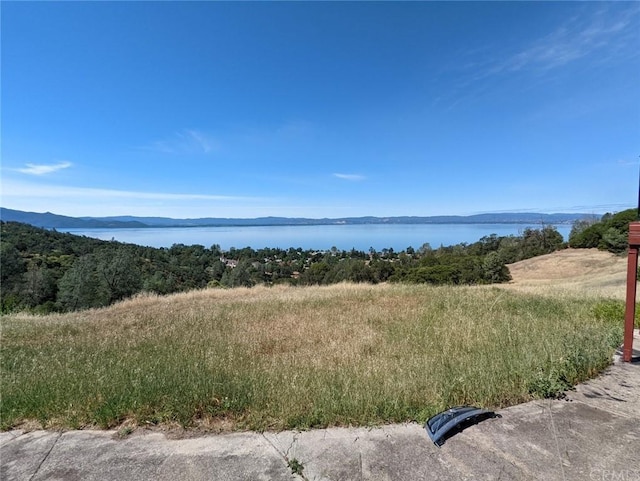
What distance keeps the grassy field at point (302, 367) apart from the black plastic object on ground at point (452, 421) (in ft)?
0.42

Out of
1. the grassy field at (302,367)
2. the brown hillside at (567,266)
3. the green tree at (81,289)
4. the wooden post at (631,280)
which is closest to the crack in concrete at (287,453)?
the grassy field at (302,367)

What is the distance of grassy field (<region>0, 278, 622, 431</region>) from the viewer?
283 cm

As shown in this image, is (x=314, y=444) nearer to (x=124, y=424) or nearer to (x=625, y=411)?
(x=124, y=424)

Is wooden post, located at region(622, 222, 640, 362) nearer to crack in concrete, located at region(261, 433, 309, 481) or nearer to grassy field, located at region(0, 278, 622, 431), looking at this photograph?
grassy field, located at region(0, 278, 622, 431)

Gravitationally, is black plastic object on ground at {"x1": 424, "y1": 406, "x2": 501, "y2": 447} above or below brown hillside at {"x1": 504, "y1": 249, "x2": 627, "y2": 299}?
above

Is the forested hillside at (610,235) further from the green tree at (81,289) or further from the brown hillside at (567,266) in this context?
the green tree at (81,289)

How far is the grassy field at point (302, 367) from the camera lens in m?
2.83

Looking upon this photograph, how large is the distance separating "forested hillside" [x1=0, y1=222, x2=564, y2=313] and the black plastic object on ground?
78.9 ft

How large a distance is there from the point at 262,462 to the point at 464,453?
1.29 meters

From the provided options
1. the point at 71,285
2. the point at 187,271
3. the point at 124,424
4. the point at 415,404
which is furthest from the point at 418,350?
the point at 187,271

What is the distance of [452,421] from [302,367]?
2.15 metres

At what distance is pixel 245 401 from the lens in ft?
9.71

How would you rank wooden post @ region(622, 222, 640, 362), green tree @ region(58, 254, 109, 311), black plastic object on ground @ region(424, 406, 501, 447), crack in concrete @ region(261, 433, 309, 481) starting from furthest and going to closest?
green tree @ region(58, 254, 109, 311)
wooden post @ region(622, 222, 640, 362)
black plastic object on ground @ region(424, 406, 501, 447)
crack in concrete @ region(261, 433, 309, 481)

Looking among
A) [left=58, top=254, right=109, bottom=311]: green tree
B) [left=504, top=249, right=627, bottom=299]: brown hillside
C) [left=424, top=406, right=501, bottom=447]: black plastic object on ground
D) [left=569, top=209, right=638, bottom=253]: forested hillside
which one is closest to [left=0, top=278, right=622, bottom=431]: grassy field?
[left=424, top=406, right=501, bottom=447]: black plastic object on ground
